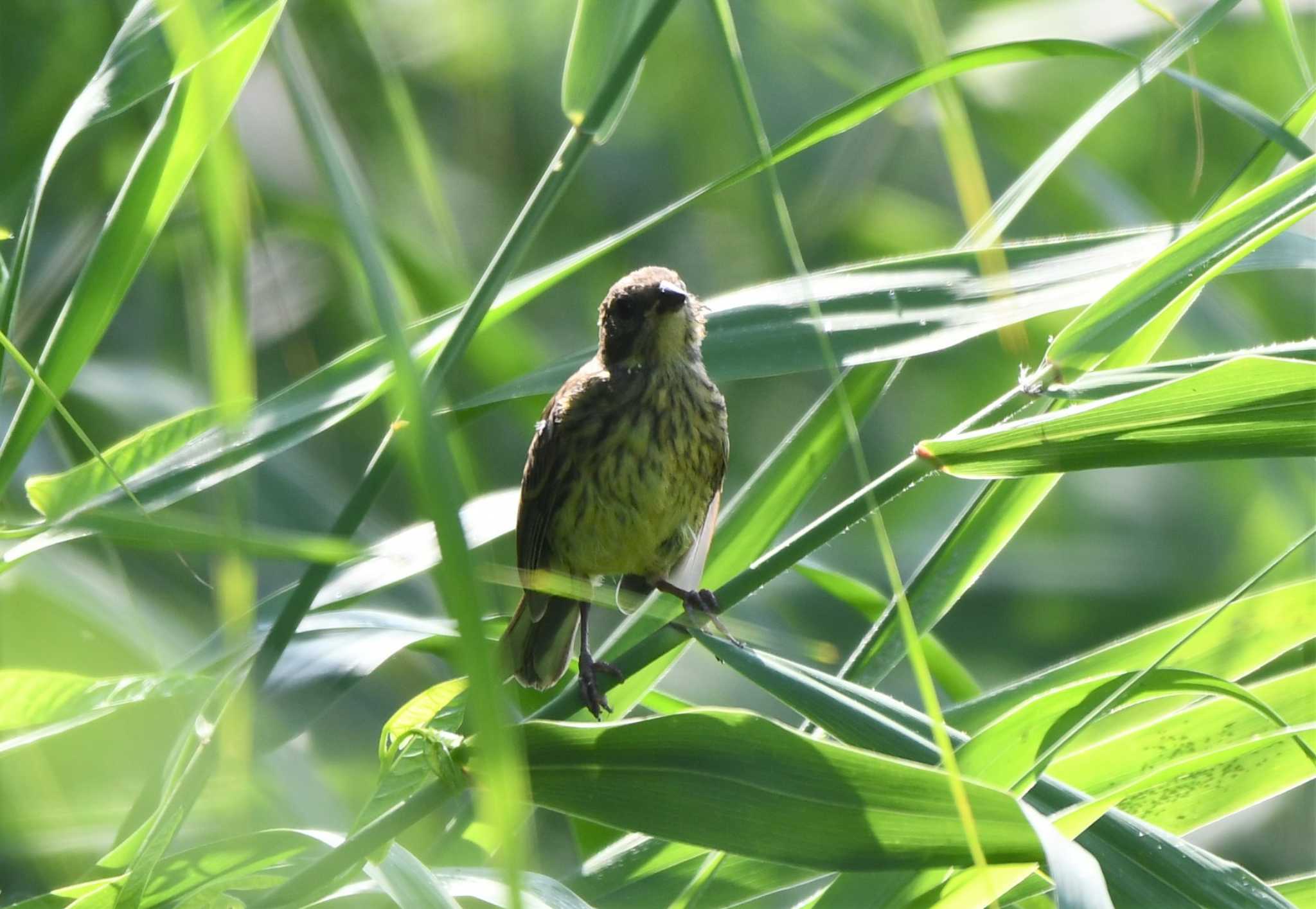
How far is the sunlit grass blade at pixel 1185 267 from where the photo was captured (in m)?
1.32

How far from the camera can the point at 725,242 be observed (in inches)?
212

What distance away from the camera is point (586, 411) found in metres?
2.59

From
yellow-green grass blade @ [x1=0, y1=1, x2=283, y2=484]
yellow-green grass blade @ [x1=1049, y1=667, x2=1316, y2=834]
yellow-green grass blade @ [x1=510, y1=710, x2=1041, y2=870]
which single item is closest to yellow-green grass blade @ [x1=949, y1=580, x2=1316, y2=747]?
yellow-green grass blade @ [x1=1049, y1=667, x2=1316, y2=834]

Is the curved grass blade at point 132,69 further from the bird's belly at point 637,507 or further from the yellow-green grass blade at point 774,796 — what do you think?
the bird's belly at point 637,507

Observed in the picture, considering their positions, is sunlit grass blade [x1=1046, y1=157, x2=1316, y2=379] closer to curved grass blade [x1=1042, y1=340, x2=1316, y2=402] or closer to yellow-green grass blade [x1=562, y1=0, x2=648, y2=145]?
curved grass blade [x1=1042, y1=340, x2=1316, y2=402]

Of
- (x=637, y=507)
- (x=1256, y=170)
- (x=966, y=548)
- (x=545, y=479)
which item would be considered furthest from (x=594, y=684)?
(x=1256, y=170)

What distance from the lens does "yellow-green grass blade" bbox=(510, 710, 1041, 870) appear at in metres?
1.12

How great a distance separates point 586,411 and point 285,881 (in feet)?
4.50

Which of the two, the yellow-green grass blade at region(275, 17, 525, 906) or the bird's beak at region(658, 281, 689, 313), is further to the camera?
the bird's beak at region(658, 281, 689, 313)

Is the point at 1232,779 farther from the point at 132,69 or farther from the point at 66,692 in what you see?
the point at 132,69

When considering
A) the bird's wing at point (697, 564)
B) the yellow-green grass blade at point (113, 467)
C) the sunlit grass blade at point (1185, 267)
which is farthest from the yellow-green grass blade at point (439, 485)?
the bird's wing at point (697, 564)

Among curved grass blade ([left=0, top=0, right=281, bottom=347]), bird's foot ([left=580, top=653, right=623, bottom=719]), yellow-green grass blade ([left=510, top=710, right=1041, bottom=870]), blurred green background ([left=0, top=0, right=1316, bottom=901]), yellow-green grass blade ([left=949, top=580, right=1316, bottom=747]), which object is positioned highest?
blurred green background ([left=0, top=0, right=1316, bottom=901])

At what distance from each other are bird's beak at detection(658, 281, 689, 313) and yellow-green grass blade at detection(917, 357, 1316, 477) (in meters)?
1.22

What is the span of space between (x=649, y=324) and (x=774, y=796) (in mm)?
1539
